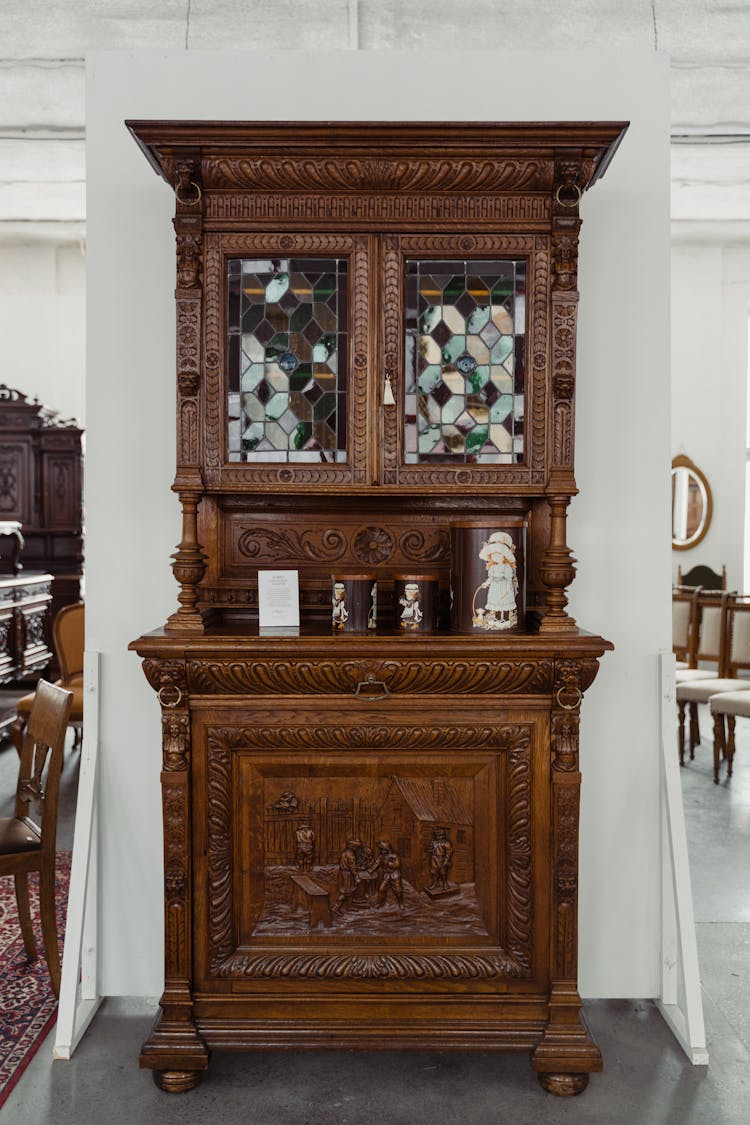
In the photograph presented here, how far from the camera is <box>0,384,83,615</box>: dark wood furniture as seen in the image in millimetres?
9070

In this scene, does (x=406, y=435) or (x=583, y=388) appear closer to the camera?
(x=406, y=435)

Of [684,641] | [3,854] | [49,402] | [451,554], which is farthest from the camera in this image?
[49,402]

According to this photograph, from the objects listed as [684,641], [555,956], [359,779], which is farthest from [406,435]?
[684,641]

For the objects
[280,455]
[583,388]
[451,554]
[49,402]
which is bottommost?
[451,554]

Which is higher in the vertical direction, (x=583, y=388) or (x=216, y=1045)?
(x=583, y=388)

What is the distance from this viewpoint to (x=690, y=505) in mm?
9727

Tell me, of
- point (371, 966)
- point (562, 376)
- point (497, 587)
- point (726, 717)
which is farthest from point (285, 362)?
point (726, 717)

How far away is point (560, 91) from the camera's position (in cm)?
317

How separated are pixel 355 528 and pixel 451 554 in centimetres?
36

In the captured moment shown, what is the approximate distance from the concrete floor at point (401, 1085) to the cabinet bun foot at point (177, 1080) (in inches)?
0.9

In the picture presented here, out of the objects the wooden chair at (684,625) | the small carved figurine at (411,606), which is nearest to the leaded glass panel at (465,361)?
the small carved figurine at (411,606)

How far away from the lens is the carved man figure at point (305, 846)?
275cm

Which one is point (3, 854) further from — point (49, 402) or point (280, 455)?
point (49, 402)

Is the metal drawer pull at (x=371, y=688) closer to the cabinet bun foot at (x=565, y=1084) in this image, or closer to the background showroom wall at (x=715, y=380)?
the cabinet bun foot at (x=565, y=1084)
